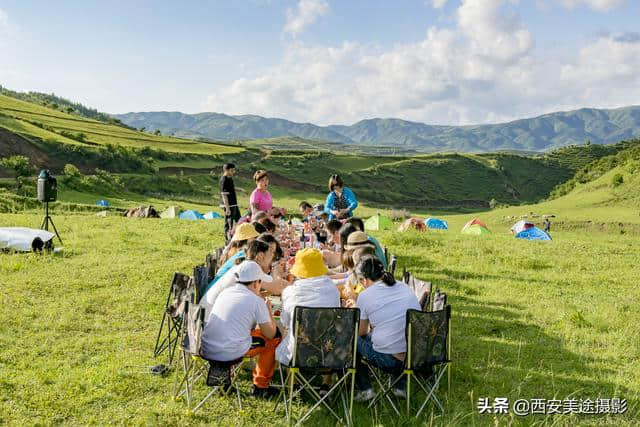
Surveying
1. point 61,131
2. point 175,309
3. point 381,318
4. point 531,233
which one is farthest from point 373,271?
point 61,131

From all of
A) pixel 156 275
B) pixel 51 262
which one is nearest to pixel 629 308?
pixel 156 275

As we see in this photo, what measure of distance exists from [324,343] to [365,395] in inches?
35.4

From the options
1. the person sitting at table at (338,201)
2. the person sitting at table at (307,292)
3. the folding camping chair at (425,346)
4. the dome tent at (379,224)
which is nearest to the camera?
the folding camping chair at (425,346)

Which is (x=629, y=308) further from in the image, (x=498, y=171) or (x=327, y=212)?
(x=498, y=171)

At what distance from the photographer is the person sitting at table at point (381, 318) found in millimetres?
4894

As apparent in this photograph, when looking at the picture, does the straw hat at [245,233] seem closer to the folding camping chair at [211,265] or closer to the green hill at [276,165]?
the folding camping chair at [211,265]

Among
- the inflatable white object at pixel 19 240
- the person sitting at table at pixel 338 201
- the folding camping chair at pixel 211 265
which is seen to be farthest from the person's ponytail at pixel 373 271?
the inflatable white object at pixel 19 240

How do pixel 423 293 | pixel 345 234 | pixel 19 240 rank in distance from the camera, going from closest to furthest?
pixel 423 293
pixel 345 234
pixel 19 240

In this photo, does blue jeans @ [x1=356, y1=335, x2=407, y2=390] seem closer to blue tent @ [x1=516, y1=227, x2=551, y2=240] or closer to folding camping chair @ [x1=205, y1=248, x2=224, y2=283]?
folding camping chair @ [x1=205, y1=248, x2=224, y2=283]

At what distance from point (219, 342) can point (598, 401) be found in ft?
12.9

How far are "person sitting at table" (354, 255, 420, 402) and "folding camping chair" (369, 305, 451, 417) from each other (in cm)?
16

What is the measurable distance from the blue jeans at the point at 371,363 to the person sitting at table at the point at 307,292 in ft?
1.65

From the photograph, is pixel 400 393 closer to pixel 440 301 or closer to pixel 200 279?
pixel 440 301

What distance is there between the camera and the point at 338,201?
10508 millimetres
